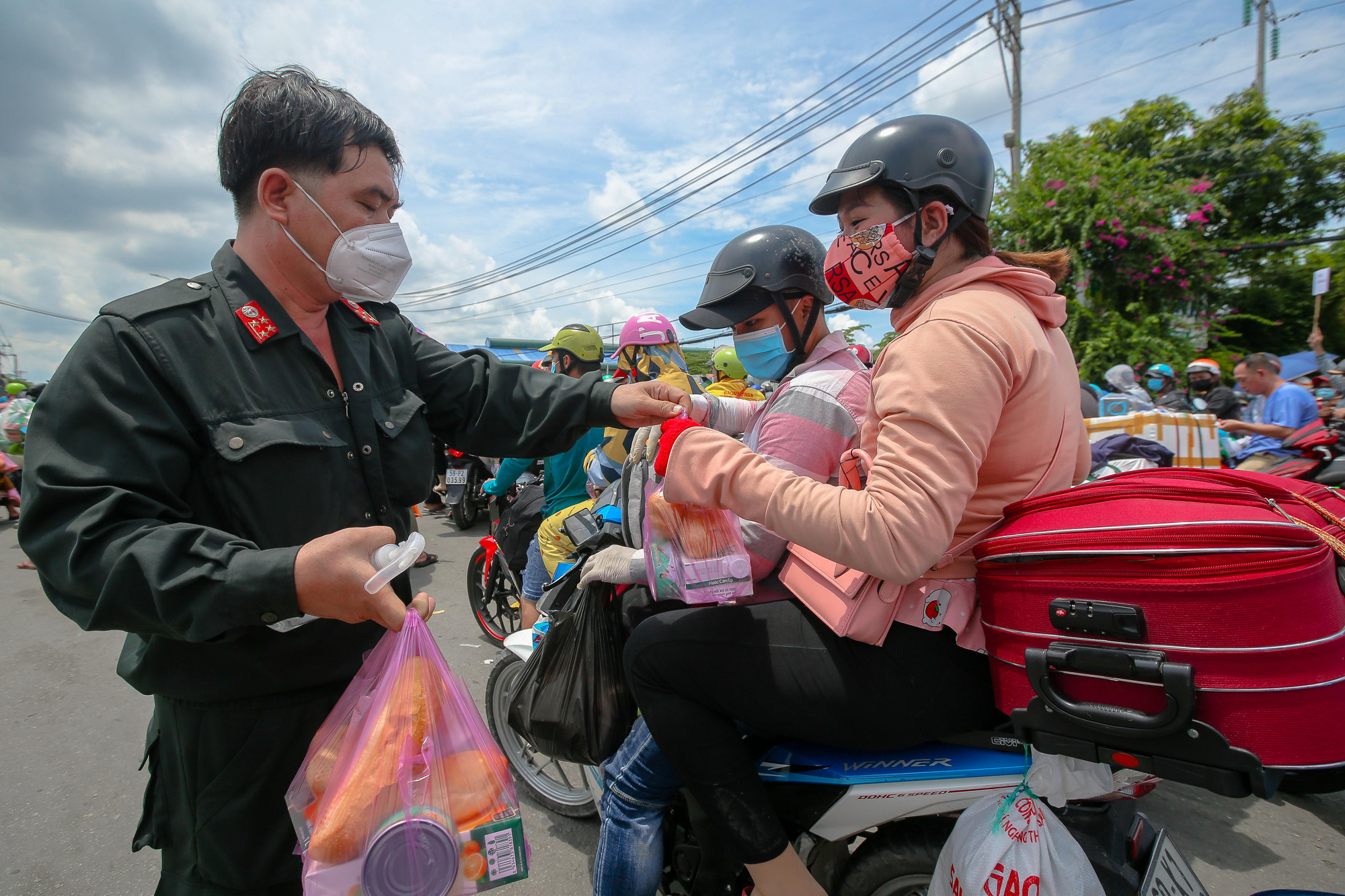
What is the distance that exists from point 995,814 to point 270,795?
1512 mm

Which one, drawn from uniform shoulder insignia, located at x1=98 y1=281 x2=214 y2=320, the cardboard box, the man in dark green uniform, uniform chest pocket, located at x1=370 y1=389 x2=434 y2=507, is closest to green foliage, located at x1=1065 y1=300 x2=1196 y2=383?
the cardboard box

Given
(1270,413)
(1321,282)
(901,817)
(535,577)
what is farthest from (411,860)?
(1321,282)

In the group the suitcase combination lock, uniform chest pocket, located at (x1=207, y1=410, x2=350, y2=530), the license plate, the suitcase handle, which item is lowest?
the license plate

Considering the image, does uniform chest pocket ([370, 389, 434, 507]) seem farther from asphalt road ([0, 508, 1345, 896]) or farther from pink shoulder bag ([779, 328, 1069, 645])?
asphalt road ([0, 508, 1345, 896])

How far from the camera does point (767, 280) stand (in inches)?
86.1

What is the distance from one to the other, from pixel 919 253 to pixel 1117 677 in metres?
1.01

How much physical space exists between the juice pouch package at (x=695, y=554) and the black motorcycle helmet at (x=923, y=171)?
28.3 inches

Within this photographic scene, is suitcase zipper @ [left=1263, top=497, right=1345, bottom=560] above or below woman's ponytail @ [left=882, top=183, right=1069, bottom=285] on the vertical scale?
below

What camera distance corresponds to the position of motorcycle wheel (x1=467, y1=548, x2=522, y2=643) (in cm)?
486

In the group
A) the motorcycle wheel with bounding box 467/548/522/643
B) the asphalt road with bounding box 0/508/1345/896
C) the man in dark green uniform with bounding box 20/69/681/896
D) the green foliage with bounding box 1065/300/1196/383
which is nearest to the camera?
the man in dark green uniform with bounding box 20/69/681/896

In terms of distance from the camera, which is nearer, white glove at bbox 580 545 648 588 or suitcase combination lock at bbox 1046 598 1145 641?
suitcase combination lock at bbox 1046 598 1145 641

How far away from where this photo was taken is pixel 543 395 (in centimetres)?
188

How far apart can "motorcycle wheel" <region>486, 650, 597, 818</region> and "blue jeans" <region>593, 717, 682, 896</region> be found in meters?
1.02

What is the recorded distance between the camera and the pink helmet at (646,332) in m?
4.95
